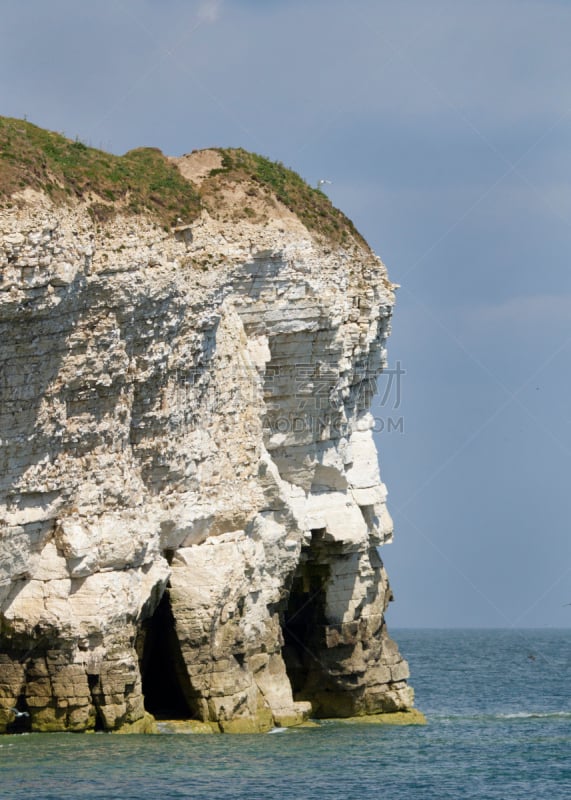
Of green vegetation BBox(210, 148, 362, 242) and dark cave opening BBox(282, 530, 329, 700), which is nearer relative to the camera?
green vegetation BBox(210, 148, 362, 242)

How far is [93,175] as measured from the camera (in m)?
52.1

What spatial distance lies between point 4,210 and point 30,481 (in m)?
7.17

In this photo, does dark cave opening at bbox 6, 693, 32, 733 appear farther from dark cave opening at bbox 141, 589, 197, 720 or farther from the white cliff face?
dark cave opening at bbox 141, 589, 197, 720

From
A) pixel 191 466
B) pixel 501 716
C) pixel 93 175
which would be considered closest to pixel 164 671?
pixel 191 466

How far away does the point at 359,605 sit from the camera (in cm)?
6250

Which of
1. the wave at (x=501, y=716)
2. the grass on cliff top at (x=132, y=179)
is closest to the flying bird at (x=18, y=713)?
the grass on cliff top at (x=132, y=179)

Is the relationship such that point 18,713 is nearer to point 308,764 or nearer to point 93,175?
point 308,764

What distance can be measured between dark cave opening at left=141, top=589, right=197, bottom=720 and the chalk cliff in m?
0.11

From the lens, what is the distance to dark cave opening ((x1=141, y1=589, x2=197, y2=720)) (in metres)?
54.2

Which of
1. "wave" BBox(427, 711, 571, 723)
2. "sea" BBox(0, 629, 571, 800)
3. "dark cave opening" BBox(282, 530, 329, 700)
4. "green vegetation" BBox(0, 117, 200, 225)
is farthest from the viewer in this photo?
"wave" BBox(427, 711, 571, 723)

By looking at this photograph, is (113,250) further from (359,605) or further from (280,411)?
(359,605)

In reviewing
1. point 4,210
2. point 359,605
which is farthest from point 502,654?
point 4,210

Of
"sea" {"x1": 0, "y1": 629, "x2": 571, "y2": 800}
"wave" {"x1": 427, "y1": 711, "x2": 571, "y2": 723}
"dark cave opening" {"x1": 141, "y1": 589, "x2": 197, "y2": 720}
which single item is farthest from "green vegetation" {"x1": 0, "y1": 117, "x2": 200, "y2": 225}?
"wave" {"x1": 427, "y1": 711, "x2": 571, "y2": 723}

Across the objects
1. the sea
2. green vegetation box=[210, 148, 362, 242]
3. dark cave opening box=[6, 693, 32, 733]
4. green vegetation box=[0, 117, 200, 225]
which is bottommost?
the sea
